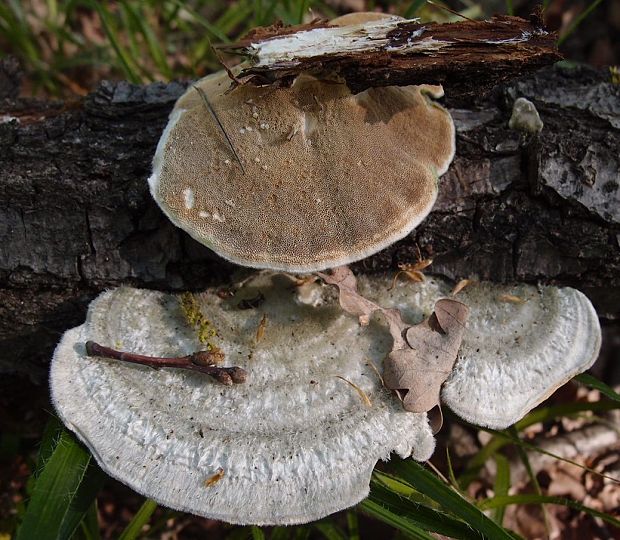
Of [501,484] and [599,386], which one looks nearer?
[599,386]

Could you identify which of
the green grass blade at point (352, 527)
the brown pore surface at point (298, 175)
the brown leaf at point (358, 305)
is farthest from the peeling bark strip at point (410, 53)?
the green grass blade at point (352, 527)

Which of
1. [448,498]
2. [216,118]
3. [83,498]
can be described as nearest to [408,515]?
[448,498]

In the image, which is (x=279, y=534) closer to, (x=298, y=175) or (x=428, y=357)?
(x=428, y=357)

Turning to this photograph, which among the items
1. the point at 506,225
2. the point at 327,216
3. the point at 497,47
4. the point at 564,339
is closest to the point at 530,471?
the point at 564,339

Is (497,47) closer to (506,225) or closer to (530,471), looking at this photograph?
(506,225)

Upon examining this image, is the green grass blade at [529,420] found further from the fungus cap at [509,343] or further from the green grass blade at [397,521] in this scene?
the green grass blade at [397,521]

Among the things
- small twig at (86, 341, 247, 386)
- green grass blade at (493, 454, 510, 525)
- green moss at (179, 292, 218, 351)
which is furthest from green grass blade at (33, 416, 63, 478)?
green grass blade at (493, 454, 510, 525)

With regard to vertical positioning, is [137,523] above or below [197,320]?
below
